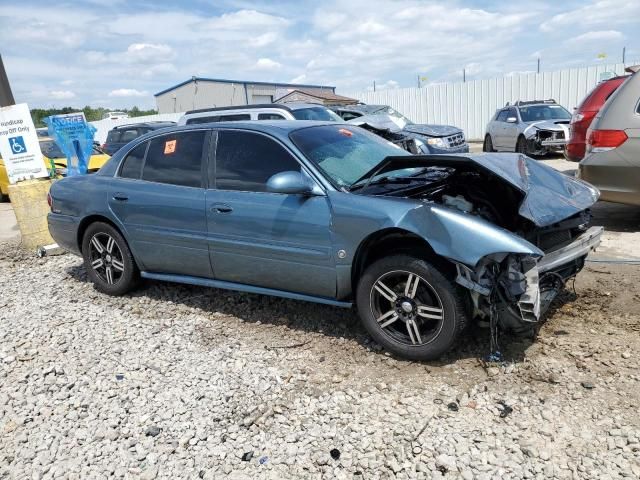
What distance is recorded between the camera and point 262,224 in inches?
153

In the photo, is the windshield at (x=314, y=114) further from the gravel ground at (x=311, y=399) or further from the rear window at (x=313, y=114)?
the gravel ground at (x=311, y=399)

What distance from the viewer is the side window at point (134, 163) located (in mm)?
4852

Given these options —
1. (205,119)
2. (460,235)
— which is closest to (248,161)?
(460,235)

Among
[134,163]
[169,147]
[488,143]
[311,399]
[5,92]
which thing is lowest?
[488,143]

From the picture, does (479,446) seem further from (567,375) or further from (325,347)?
(325,347)

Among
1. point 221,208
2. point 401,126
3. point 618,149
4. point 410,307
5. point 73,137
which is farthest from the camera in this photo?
point 401,126

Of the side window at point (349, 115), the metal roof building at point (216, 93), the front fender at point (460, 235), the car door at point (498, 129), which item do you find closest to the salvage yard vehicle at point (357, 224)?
the front fender at point (460, 235)

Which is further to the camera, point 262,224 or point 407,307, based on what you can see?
point 262,224

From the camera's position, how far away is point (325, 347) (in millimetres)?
3783

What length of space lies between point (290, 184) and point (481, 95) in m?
20.7

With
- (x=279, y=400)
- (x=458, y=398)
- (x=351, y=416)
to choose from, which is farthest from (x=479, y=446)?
(x=279, y=400)

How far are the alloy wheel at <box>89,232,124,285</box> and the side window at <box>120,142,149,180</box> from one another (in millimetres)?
643

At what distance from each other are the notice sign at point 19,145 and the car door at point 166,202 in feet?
11.7

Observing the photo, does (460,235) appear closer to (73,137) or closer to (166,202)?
(166,202)
